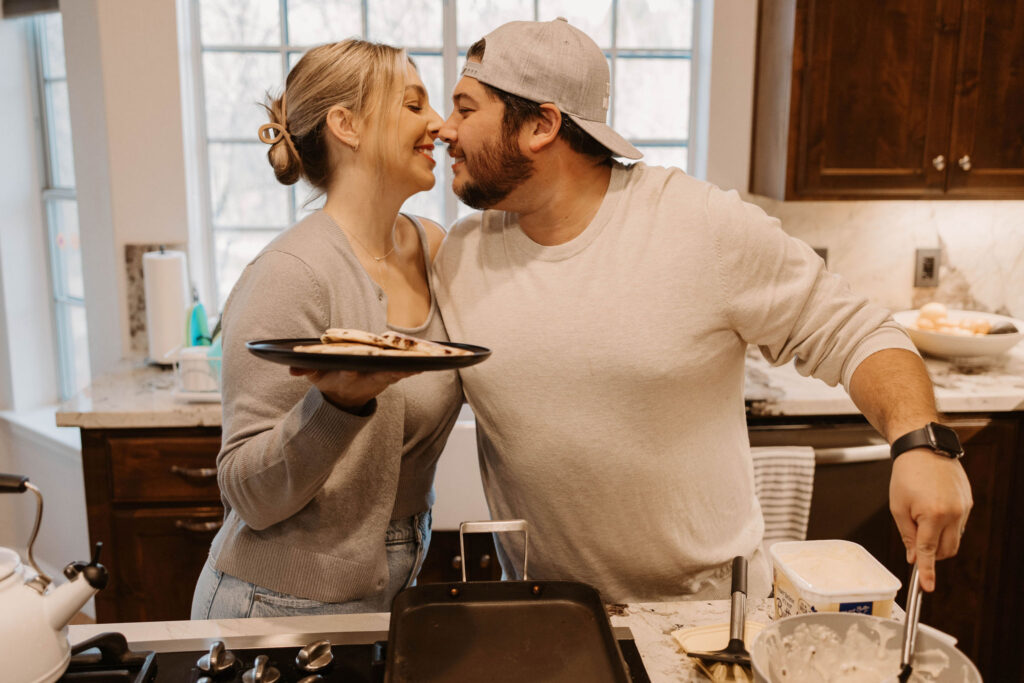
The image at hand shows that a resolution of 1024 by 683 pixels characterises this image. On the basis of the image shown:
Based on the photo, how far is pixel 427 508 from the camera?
1.55 m

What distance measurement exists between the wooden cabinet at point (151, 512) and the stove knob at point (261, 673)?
1.40 metres

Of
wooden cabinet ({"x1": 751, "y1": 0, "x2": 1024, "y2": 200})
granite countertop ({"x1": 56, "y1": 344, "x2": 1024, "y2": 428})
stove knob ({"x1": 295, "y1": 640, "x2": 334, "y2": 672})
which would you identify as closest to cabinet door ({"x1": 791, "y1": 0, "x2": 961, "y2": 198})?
wooden cabinet ({"x1": 751, "y1": 0, "x2": 1024, "y2": 200})

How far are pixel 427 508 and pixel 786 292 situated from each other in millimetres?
684

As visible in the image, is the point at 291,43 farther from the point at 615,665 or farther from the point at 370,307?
the point at 615,665

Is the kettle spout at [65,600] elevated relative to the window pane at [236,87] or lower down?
lower down

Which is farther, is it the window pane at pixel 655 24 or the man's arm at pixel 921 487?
the window pane at pixel 655 24

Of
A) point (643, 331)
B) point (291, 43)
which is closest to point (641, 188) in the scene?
point (643, 331)

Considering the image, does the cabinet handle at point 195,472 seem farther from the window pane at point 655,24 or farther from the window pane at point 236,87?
the window pane at point 655,24

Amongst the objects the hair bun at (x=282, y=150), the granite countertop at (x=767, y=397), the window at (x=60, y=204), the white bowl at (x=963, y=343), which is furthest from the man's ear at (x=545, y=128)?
the window at (x=60, y=204)

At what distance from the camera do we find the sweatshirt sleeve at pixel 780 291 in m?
1.42

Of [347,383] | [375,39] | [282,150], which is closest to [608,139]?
[282,150]

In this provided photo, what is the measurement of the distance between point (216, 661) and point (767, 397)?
67.7 inches

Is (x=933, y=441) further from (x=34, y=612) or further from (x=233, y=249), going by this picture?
(x=233, y=249)

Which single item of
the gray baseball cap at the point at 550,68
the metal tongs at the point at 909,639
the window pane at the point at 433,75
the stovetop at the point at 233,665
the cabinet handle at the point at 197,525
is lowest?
the cabinet handle at the point at 197,525
